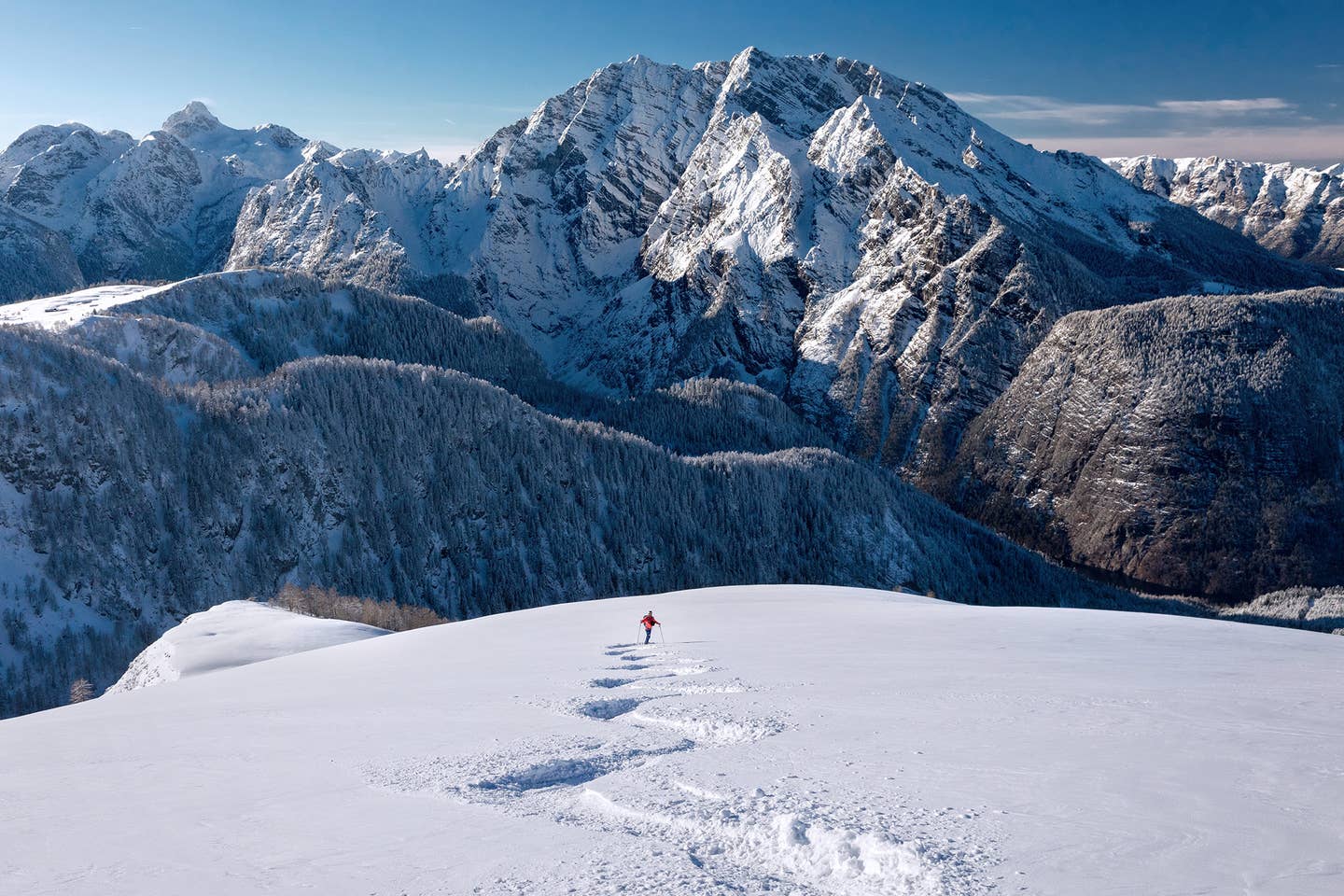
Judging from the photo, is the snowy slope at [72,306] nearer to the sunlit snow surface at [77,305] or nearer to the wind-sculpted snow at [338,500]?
the sunlit snow surface at [77,305]

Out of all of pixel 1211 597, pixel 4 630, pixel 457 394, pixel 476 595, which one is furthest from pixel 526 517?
pixel 1211 597

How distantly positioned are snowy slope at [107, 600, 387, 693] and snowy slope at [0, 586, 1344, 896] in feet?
30.5

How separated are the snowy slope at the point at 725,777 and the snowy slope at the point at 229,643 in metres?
9.30

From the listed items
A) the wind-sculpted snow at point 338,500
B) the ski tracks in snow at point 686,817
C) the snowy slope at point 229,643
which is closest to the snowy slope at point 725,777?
the ski tracks in snow at point 686,817

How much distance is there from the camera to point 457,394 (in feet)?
504

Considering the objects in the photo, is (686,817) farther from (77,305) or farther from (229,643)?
(77,305)

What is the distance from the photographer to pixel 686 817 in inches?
494

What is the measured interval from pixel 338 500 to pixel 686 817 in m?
130

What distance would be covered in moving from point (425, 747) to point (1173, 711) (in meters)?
14.8

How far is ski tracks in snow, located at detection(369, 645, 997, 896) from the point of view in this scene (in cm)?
1055

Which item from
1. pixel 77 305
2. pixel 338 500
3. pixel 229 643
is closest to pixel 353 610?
pixel 229 643

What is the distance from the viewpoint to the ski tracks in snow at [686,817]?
34.6 feet

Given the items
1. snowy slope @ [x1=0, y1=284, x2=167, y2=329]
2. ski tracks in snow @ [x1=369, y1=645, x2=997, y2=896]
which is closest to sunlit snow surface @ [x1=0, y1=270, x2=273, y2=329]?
snowy slope @ [x1=0, y1=284, x2=167, y2=329]

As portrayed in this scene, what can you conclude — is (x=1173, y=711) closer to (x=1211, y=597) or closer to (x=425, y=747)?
(x=425, y=747)
